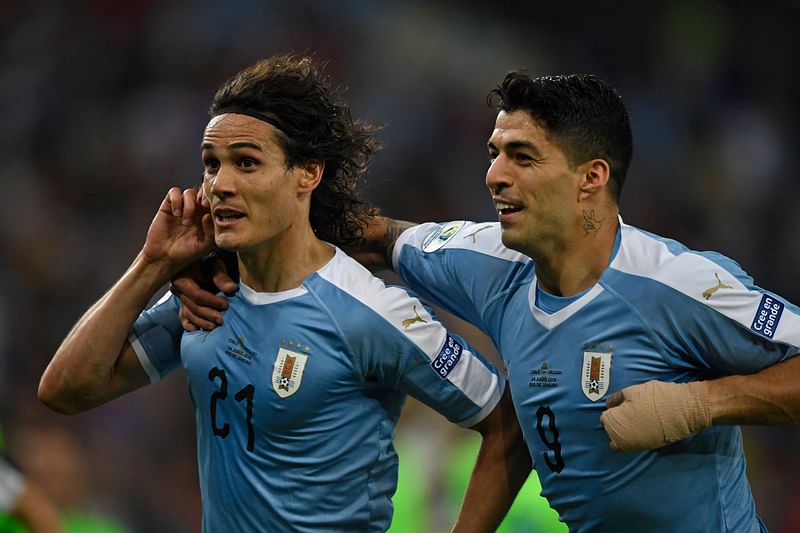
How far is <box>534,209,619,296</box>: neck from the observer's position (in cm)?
391

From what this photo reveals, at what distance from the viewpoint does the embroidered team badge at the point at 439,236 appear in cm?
436

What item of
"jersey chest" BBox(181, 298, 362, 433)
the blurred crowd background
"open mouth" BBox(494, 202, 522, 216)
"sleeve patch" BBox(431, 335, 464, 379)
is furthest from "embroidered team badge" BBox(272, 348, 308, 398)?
the blurred crowd background

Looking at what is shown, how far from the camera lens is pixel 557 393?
12.6ft

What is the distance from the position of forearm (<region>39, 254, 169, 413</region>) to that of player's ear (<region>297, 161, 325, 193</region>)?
53 centimetres

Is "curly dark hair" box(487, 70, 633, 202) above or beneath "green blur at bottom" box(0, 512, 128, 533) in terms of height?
above

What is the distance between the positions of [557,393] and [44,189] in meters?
7.55

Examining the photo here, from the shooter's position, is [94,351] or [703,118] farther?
[703,118]

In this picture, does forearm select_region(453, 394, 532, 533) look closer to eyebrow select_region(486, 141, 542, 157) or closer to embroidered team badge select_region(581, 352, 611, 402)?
embroidered team badge select_region(581, 352, 611, 402)

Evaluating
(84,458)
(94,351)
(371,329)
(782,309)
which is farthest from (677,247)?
(84,458)

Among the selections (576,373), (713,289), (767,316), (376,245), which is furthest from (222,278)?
(767,316)

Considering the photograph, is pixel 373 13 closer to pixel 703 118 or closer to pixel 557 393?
pixel 703 118

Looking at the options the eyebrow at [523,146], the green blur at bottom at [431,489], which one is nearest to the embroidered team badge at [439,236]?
the eyebrow at [523,146]

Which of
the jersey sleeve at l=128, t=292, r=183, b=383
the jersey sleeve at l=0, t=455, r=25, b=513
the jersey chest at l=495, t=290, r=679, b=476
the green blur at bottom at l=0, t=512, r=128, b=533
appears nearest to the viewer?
the jersey chest at l=495, t=290, r=679, b=476

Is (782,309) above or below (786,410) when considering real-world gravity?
above
